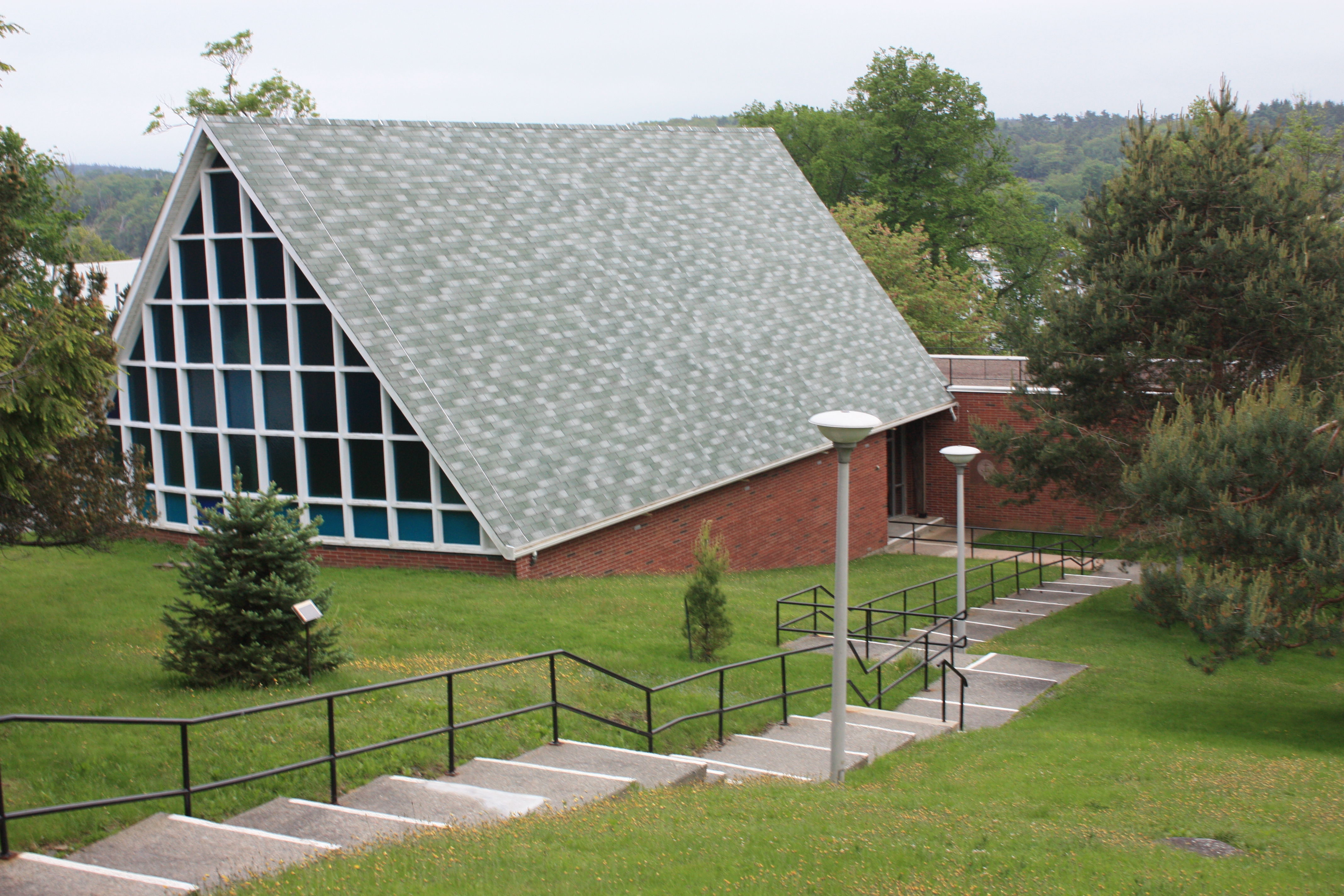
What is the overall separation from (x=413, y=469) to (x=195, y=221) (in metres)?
6.15

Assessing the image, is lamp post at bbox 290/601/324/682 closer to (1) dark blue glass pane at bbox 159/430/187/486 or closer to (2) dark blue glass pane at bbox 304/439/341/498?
(2) dark blue glass pane at bbox 304/439/341/498

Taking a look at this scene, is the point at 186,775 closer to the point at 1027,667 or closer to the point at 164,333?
the point at 1027,667

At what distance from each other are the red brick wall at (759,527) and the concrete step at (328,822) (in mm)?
9745

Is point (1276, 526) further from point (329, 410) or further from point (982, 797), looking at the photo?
point (329, 410)

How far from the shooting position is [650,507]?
65.2ft

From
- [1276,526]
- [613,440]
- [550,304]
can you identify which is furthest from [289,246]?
[1276,526]

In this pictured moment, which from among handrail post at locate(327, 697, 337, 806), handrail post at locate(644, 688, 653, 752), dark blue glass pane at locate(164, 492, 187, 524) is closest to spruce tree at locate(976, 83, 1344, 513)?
handrail post at locate(644, 688, 653, 752)

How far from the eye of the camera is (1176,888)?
23.1 feet

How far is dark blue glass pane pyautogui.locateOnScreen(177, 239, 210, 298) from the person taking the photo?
65.5 ft

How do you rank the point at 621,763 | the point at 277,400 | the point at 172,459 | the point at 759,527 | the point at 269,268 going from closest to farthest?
the point at 621,763 → the point at 269,268 → the point at 277,400 → the point at 172,459 → the point at 759,527

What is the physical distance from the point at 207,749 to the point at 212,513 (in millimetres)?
3001

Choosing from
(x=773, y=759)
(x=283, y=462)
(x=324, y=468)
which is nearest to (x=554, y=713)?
(x=773, y=759)

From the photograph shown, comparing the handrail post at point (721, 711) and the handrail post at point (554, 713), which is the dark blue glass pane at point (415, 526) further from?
the handrail post at point (554, 713)

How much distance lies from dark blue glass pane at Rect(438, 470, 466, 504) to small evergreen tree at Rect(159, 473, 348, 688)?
6.71 meters
